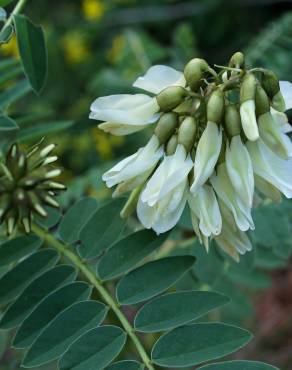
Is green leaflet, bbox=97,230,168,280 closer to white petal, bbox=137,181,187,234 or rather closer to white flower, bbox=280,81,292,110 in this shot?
white petal, bbox=137,181,187,234

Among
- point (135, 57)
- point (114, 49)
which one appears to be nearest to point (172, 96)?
point (135, 57)

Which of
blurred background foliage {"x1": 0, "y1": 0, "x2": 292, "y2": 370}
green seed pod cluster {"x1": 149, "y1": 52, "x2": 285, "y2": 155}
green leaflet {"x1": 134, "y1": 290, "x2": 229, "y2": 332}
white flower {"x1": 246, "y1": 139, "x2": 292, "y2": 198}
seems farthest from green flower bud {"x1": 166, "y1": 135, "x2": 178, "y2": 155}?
blurred background foliage {"x1": 0, "y1": 0, "x2": 292, "y2": 370}

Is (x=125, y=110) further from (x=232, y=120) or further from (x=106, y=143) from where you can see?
(x=106, y=143)

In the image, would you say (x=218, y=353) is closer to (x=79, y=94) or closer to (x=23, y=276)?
(x=23, y=276)

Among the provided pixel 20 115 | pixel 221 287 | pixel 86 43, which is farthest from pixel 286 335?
pixel 20 115

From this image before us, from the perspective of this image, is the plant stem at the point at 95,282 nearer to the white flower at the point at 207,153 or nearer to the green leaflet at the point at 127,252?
the green leaflet at the point at 127,252
